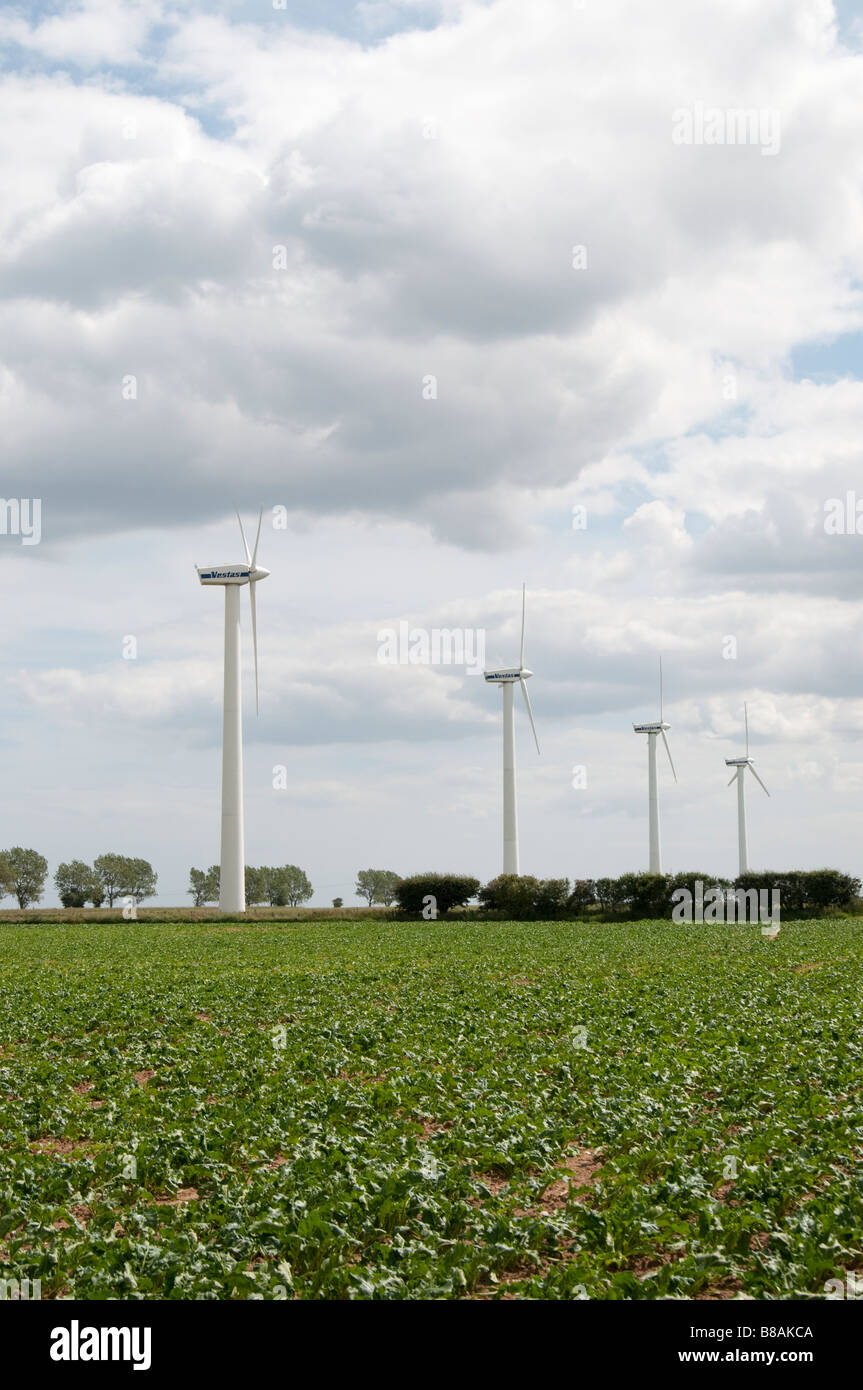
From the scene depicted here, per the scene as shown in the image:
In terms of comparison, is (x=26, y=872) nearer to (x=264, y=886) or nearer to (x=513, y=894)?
(x=264, y=886)

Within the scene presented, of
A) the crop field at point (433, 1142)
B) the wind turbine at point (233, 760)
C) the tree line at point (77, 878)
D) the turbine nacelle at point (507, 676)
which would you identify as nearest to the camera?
the crop field at point (433, 1142)

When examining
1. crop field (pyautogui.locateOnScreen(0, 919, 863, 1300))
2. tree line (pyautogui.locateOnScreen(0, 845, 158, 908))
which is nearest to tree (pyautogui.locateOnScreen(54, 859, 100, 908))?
tree line (pyautogui.locateOnScreen(0, 845, 158, 908))

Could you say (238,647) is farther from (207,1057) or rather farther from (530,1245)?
(530,1245)

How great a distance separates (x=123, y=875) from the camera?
595 ft

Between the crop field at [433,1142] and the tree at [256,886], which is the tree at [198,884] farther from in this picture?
the crop field at [433,1142]

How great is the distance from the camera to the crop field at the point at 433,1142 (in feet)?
37.7

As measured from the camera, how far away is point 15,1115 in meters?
19.0

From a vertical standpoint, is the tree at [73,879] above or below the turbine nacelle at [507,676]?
below

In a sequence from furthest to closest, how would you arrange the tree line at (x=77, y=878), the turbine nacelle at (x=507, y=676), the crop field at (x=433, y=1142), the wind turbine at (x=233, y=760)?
the tree line at (x=77, y=878) → the turbine nacelle at (x=507, y=676) → the wind turbine at (x=233, y=760) → the crop field at (x=433, y=1142)

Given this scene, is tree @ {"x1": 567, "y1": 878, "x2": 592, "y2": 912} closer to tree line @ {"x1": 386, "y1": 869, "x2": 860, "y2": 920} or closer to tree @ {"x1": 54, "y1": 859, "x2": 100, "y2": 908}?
tree line @ {"x1": 386, "y1": 869, "x2": 860, "y2": 920}

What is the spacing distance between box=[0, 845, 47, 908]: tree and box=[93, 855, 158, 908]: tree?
8.99 m

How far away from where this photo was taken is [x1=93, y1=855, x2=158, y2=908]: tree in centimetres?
18012

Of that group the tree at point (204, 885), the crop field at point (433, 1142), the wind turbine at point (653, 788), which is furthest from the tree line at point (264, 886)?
the crop field at point (433, 1142)
